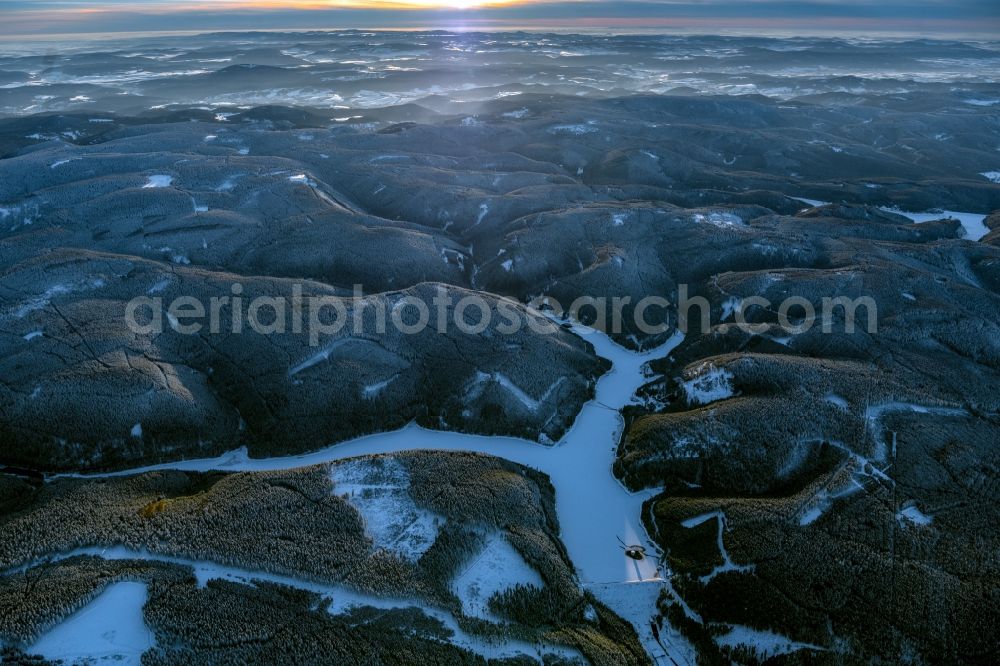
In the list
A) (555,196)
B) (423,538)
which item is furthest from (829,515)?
(555,196)

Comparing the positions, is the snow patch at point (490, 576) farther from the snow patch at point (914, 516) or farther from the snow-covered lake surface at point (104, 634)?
the snow patch at point (914, 516)

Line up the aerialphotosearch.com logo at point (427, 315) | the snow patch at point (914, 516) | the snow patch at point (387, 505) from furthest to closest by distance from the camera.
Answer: the aerialphotosearch.com logo at point (427, 315), the snow patch at point (914, 516), the snow patch at point (387, 505)

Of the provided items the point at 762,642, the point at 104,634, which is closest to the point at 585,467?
the point at 762,642

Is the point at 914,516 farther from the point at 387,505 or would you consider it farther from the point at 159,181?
the point at 159,181

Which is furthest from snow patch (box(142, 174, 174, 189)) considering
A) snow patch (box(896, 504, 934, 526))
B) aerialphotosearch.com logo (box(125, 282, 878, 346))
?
snow patch (box(896, 504, 934, 526))

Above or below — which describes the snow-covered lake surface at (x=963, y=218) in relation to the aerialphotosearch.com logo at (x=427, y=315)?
below

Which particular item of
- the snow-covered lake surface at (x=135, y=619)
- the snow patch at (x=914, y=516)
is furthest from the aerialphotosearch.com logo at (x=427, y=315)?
the snow-covered lake surface at (x=135, y=619)
